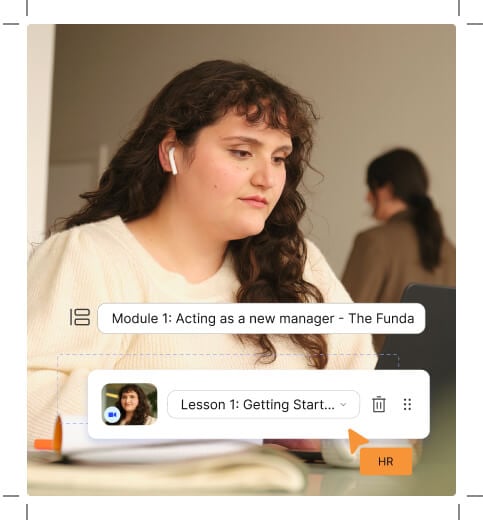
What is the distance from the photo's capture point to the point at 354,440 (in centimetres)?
99

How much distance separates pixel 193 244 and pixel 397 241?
0.32m

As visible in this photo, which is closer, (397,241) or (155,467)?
(155,467)

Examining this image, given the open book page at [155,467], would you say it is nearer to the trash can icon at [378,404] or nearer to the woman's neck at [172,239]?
the trash can icon at [378,404]

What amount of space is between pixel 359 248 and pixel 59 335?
46 centimetres

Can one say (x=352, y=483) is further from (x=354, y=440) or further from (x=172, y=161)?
(x=172, y=161)

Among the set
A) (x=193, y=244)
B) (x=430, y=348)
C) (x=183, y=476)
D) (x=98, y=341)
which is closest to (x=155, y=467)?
(x=183, y=476)

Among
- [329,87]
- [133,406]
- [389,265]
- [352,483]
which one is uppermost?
[329,87]

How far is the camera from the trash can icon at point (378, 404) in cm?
99

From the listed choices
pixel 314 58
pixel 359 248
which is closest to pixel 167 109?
pixel 314 58

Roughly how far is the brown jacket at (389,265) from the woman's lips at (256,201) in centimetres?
16

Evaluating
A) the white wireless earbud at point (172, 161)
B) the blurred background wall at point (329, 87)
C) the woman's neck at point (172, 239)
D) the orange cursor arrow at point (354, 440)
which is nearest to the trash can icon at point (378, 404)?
the orange cursor arrow at point (354, 440)

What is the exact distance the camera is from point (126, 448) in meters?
0.98

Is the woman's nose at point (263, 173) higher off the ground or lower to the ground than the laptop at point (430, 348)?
higher

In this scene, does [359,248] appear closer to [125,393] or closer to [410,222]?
[410,222]
